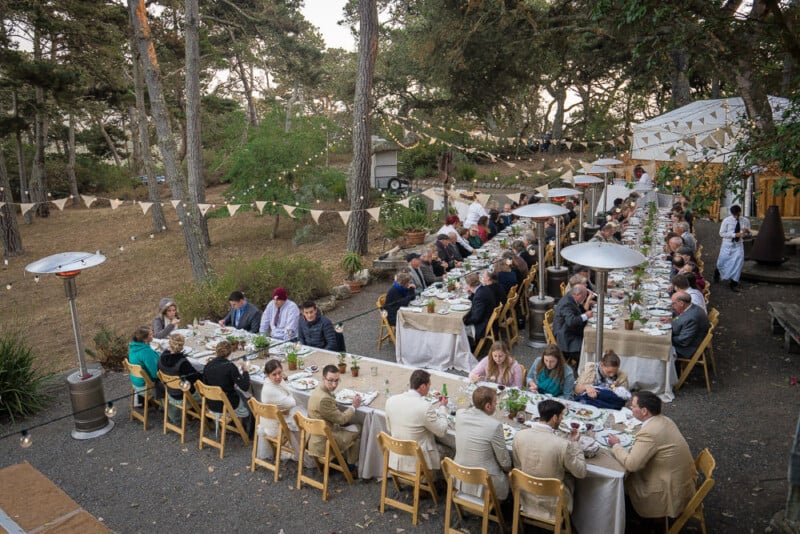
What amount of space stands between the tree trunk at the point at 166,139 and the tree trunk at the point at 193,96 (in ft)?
1.92

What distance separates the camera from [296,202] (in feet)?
62.4

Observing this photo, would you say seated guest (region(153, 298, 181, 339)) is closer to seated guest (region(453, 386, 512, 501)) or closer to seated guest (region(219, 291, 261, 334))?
seated guest (region(219, 291, 261, 334))

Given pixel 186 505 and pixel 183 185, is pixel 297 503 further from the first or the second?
pixel 183 185

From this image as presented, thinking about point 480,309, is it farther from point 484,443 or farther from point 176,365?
point 176,365

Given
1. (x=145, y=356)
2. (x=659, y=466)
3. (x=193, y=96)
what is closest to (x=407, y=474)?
(x=659, y=466)

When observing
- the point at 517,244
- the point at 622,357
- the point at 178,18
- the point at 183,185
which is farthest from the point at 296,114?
the point at 622,357

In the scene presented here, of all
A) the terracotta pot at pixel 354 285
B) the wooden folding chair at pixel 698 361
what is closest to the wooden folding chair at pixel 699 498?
the wooden folding chair at pixel 698 361

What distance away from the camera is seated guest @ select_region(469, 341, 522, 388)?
5.89 m

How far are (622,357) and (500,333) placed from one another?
2356 mm

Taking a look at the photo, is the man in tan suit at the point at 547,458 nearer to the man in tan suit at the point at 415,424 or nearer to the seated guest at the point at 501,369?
the man in tan suit at the point at 415,424

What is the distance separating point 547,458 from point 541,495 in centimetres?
27

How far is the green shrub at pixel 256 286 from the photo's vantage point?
10078mm

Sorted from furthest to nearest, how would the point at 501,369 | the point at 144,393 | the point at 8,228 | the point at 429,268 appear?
1. the point at 8,228
2. the point at 429,268
3. the point at 144,393
4. the point at 501,369

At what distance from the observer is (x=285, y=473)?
5871 mm
